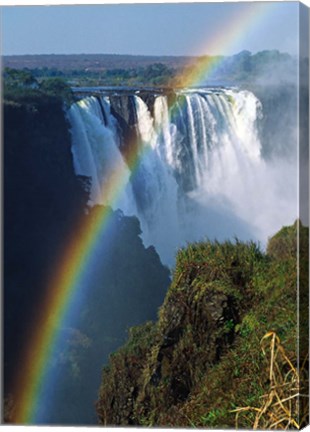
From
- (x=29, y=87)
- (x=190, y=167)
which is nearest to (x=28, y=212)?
(x=29, y=87)

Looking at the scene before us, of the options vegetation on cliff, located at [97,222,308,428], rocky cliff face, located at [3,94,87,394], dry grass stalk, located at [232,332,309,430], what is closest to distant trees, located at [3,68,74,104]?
rocky cliff face, located at [3,94,87,394]

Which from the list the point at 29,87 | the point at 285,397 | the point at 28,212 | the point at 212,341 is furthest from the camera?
the point at 29,87

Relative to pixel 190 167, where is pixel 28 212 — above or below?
above

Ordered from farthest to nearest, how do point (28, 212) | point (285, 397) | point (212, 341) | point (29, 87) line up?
point (29, 87), point (28, 212), point (212, 341), point (285, 397)

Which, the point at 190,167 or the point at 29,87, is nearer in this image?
the point at 190,167

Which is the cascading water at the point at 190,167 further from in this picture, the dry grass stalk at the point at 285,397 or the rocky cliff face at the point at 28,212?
the dry grass stalk at the point at 285,397

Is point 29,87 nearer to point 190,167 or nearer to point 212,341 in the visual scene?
point 190,167

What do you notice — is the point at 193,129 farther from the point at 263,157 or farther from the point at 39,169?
the point at 39,169
